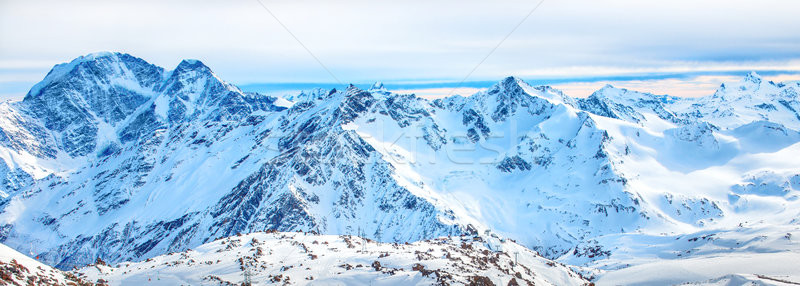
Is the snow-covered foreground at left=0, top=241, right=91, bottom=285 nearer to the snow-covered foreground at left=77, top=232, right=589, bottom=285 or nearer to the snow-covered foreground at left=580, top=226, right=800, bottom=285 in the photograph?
the snow-covered foreground at left=77, top=232, right=589, bottom=285

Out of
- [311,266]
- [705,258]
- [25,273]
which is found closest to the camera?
[25,273]

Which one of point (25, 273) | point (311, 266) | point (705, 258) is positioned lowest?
point (25, 273)

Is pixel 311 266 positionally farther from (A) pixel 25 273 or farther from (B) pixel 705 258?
(B) pixel 705 258

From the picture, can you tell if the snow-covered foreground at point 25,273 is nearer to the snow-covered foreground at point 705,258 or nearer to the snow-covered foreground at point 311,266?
the snow-covered foreground at point 311,266

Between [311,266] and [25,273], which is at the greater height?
[311,266]

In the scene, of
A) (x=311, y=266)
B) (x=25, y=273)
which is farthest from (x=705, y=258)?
(x=25, y=273)

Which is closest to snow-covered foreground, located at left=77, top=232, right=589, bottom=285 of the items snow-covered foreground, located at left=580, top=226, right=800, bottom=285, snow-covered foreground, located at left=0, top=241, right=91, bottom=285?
snow-covered foreground, located at left=0, top=241, right=91, bottom=285

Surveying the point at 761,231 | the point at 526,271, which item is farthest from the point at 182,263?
the point at 761,231

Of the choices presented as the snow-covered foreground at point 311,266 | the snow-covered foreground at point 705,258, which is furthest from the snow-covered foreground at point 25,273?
the snow-covered foreground at point 705,258

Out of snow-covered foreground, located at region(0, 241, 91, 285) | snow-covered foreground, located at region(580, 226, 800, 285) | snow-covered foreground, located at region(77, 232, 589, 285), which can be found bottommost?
snow-covered foreground, located at region(0, 241, 91, 285)
